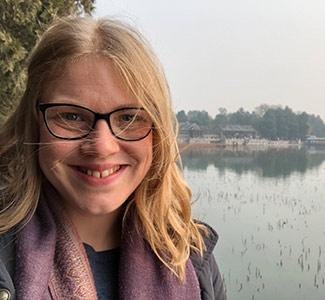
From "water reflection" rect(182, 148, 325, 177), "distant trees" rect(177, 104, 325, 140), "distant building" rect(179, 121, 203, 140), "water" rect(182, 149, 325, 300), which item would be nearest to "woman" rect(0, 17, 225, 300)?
"distant building" rect(179, 121, 203, 140)

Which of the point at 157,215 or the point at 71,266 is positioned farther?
the point at 157,215

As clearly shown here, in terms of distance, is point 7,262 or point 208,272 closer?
point 7,262

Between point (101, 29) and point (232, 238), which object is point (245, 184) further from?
point (101, 29)

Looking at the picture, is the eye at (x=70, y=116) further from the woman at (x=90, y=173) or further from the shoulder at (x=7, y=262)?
the shoulder at (x=7, y=262)

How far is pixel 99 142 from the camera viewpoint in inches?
41.3

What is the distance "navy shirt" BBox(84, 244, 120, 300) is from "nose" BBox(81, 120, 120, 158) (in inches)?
10.3

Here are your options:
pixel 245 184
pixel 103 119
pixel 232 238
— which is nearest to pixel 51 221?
pixel 103 119

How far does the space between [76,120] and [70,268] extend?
336mm

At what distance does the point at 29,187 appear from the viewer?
113cm

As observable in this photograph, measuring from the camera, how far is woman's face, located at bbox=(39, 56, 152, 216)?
104 cm

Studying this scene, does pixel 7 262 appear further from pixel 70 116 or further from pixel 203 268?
pixel 203 268

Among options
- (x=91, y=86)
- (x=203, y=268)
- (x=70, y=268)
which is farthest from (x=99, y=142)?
(x=203, y=268)

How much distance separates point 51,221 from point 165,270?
325mm

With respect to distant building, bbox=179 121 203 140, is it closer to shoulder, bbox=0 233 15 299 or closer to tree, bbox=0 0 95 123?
shoulder, bbox=0 233 15 299
